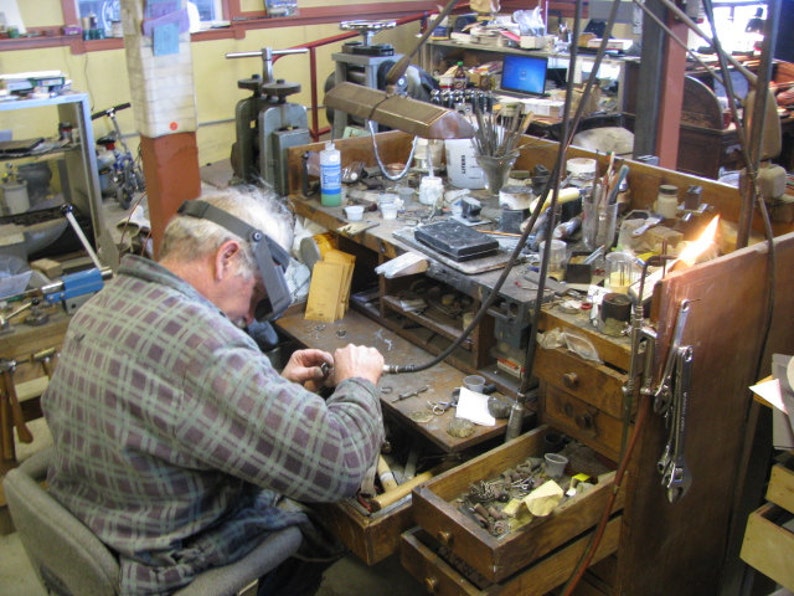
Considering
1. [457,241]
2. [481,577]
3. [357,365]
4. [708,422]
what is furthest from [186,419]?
[708,422]

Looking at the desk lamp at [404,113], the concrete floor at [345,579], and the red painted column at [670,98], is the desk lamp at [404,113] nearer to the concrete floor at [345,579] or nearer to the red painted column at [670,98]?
the red painted column at [670,98]

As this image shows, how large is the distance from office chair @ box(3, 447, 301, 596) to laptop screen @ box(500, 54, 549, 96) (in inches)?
181

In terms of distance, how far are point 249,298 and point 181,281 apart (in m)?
0.18

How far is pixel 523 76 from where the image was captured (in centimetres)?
569

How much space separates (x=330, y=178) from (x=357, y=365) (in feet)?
3.73

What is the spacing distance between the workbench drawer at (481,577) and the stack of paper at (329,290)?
3.11 feet

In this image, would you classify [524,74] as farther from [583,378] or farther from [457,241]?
[583,378]

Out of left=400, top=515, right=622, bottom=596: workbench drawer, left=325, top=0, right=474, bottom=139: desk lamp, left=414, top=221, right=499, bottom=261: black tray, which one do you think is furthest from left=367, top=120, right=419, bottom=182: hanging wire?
left=400, top=515, right=622, bottom=596: workbench drawer

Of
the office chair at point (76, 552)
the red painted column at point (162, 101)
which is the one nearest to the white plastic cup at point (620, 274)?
the office chair at point (76, 552)

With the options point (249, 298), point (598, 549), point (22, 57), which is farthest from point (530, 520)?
point (22, 57)

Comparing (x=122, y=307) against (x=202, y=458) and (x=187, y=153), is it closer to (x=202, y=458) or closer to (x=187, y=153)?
(x=202, y=458)

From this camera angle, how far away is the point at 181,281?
5.02ft

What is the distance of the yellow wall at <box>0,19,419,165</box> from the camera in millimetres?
5695

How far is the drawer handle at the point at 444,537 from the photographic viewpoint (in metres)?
1.61
